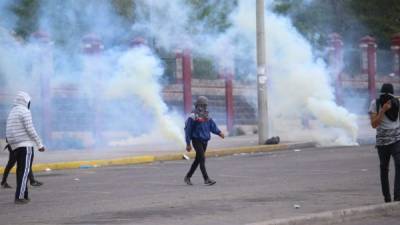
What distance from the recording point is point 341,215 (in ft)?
34.7

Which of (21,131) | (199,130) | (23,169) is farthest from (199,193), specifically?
(21,131)

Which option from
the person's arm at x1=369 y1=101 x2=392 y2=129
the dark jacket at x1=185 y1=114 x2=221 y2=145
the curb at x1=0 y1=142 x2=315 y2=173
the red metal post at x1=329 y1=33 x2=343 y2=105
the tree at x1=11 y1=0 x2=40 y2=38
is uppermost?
the tree at x1=11 y1=0 x2=40 y2=38

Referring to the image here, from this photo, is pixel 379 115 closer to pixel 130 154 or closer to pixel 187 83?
pixel 130 154

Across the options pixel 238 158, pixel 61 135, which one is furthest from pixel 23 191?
pixel 61 135

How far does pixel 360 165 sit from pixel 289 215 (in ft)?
26.2

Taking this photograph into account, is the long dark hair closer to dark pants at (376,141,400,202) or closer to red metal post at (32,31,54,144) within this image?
dark pants at (376,141,400,202)

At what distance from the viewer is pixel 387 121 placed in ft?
37.8

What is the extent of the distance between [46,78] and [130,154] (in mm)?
4011

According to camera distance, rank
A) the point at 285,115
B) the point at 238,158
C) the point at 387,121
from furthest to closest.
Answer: the point at 285,115
the point at 238,158
the point at 387,121

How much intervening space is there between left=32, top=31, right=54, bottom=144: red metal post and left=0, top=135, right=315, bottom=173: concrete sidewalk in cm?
71

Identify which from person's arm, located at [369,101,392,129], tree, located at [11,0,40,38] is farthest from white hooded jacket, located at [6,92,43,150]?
tree, located at [11,0,40,38]

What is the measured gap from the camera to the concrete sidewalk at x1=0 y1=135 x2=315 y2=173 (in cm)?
2058

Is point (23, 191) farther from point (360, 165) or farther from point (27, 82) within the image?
point (27, 82)

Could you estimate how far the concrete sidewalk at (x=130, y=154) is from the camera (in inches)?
810
